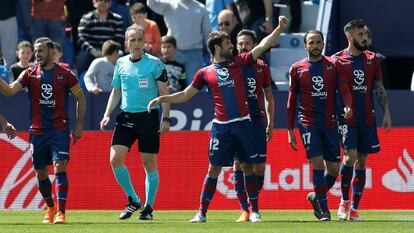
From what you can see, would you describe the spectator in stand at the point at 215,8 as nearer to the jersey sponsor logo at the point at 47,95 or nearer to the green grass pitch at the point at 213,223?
the green grass pitch at the point at 213,223

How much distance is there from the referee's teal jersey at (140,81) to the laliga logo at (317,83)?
5.85ft

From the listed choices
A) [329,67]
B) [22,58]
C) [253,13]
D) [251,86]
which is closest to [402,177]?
[329,67]

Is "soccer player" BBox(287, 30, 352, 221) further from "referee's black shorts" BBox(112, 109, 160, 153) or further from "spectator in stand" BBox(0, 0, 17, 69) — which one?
"spectator in stand" BBox(0, 0, 17, 69)

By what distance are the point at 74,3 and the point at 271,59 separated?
3.60 metres

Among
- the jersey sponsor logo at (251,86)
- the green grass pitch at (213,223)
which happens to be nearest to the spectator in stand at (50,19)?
the green grass pitch at (213,223)

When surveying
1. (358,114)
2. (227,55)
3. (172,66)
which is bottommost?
(172,66)

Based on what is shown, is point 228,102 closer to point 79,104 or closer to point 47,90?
point 79,104

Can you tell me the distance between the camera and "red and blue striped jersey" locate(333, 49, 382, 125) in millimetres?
15555

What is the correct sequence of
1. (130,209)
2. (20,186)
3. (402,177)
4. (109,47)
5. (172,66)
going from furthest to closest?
(172,66) < (109,47) < (20,186) < (402,177) < (130,209)

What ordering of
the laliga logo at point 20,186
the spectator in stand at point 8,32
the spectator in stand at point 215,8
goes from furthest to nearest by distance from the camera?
the spectator in stand at point 215,8 < the spectator in stand at point 8,32 < the laliga logo at point 20,186

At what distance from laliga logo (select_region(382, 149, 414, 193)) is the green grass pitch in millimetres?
635

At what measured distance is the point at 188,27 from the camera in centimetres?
2134

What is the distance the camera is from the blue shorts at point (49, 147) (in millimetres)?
15312

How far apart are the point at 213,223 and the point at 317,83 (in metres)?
2.01
